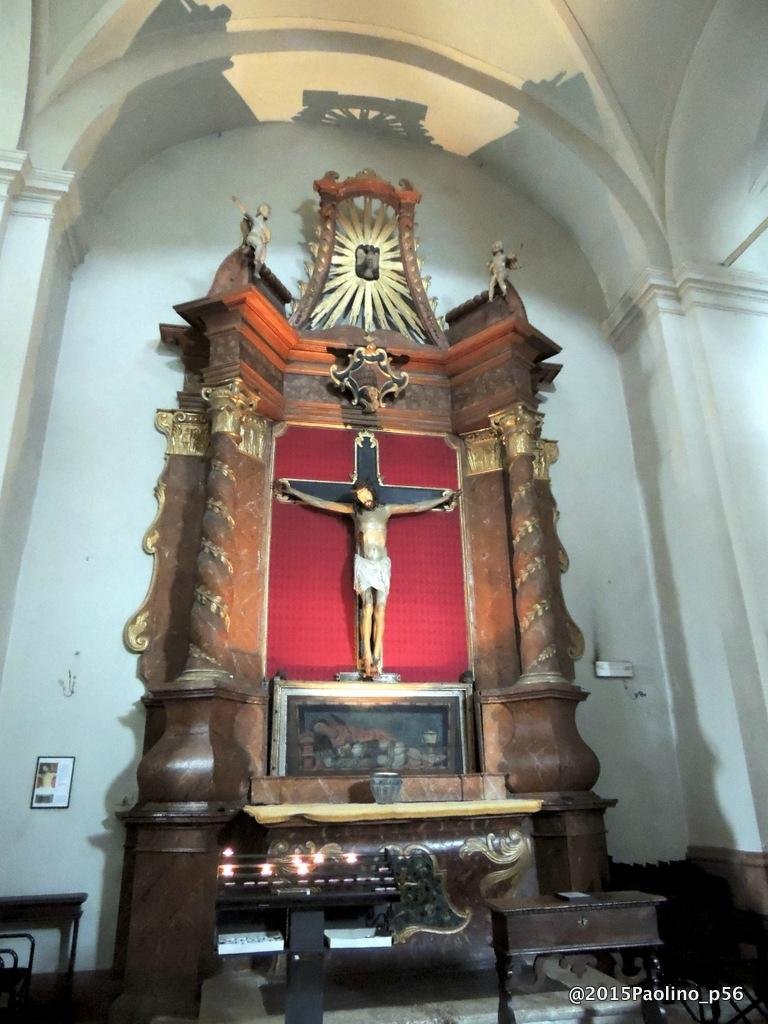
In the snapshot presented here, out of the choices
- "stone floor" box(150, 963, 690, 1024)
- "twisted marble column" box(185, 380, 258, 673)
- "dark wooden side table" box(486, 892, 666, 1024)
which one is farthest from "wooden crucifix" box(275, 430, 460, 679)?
"dark wooden side table" box(486, 892, 666, 1024)

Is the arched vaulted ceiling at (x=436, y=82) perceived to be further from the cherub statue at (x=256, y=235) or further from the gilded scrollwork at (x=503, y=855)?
the gilded scrollwork at (x=503, y=855)

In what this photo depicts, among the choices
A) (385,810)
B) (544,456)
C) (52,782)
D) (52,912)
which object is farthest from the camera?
(544,456)

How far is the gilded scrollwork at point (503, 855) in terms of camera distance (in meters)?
4.59

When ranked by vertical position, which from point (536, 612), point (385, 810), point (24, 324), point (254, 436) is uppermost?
point (24, 324)

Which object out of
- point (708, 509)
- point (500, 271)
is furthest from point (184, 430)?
point (708, 509)

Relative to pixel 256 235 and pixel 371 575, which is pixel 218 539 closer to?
pixel 371 575

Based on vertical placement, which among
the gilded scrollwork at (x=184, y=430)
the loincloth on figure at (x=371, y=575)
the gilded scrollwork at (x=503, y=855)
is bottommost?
the gilded scrollwork at (x=503, y=855)

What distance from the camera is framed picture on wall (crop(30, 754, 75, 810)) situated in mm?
4930

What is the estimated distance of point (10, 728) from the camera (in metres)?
5.04

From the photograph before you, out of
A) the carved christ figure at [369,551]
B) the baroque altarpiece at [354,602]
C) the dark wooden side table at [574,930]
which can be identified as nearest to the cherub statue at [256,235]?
the baroque altarpiece at [354,602]

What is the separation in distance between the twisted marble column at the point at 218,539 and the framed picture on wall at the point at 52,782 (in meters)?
1.08

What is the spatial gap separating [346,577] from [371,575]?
1.24 feet

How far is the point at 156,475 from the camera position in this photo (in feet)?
19.4

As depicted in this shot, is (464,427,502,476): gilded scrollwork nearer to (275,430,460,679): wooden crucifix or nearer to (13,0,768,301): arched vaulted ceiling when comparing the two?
(275,430,460,679): wooden crucifix
